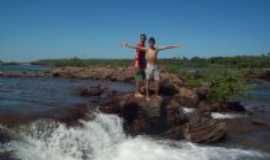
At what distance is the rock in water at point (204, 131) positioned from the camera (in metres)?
14.7

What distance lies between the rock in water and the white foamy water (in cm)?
58

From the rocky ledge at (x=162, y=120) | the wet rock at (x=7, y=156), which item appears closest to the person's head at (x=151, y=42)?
the rocky ledge at (x=162, y=120)

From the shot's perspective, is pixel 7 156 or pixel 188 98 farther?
pixel 188 98

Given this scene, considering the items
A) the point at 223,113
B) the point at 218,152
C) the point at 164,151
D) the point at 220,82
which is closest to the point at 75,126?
the point at 164,151

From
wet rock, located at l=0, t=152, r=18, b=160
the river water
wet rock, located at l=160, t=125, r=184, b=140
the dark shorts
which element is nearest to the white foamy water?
the river water

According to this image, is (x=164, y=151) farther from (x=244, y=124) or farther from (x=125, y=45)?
(x=244, y=124)

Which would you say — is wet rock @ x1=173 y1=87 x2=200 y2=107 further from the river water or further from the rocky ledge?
the river water

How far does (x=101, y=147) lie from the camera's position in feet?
42.6

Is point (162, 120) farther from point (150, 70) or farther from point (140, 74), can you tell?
point (150, 70)

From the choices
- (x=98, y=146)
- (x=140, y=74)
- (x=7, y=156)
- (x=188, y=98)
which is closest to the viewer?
(x=7, y=156)

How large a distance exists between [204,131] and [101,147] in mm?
4645

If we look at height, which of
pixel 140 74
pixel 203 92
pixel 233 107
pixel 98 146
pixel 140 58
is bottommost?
pixel 233 107

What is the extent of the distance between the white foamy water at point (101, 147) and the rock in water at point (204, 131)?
0.58 m

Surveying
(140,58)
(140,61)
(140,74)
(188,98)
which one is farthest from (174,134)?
(188,98)
